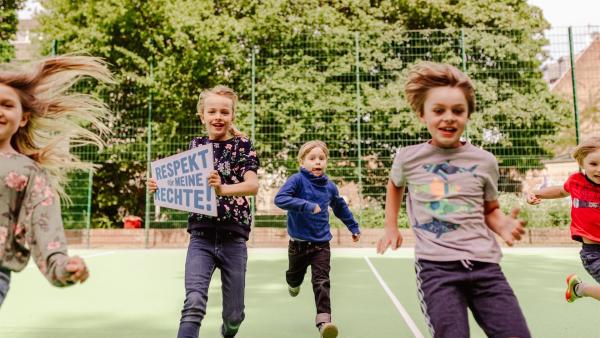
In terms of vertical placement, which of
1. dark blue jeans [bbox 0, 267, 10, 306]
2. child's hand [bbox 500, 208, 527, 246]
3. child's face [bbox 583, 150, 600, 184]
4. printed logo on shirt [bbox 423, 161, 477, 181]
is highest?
child's face [bbox 583, 150, 600, 184]

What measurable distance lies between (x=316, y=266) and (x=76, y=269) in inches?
104

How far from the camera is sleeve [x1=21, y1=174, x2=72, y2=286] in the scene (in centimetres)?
178

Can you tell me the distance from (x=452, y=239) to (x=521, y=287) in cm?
437

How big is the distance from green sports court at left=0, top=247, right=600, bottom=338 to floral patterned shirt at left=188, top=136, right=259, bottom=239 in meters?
0.97

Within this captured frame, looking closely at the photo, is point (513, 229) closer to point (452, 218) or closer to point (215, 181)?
point (452, 218)

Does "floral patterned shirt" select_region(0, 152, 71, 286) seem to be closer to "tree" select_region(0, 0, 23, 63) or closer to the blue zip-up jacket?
the blue zip-up jacket

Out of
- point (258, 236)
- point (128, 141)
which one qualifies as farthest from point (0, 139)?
point (128, 141)

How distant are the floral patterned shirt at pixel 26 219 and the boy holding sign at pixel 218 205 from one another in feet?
4.03

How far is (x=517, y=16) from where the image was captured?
16.9 metres

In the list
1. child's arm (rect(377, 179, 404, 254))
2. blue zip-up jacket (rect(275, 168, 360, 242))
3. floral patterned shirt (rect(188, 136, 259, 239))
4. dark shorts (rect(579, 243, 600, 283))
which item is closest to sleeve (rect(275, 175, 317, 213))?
blue zip-up jacket (rect(275, 168, 360, 242))

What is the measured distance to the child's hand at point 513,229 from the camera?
2.19 m

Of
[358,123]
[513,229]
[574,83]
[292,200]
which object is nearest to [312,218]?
[292,200]

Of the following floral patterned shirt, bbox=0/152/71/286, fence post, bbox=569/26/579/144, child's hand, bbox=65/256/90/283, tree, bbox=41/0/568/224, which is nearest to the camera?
child's hand, bbox=65/256/90/283

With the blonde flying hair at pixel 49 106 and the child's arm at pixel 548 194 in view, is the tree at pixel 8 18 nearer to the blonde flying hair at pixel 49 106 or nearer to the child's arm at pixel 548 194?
the blonde flying hair at pixel 49 106
